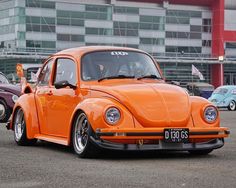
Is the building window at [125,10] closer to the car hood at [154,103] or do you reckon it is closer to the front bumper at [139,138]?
the car hood at [154,103]

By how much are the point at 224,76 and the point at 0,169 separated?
8094 cm

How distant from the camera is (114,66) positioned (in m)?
9.64

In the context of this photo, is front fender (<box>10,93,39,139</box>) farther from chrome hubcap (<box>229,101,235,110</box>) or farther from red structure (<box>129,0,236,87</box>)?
red structure (<box>129,0,236,87</box>)

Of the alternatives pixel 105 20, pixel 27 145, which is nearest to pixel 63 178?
pixel 27 145

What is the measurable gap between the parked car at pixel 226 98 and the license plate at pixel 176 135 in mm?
28138

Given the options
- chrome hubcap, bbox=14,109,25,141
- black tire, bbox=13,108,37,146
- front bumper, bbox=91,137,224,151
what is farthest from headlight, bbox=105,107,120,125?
chrome hubcap, bbox=14,109,25,141

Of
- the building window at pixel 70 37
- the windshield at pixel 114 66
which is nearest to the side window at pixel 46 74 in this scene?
the windshield at pixel 114 66

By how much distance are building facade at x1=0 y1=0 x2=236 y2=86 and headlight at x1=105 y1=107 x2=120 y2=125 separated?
6531cm

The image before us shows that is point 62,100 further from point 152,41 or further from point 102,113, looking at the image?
point 152,41

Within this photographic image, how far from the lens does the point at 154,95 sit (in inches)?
340

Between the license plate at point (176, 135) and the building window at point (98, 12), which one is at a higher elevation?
the building window at point (98, 12)

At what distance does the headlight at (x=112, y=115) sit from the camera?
27.3ft

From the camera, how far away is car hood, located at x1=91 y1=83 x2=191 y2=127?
8406 mm

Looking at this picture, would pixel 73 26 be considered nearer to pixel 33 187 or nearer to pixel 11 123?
pixel 11 123
